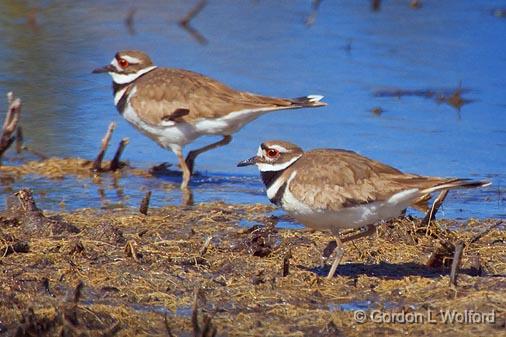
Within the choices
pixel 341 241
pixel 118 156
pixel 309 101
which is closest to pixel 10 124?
pixel 118 156

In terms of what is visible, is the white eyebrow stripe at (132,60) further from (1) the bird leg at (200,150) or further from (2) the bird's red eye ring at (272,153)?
(2) the bird's red eye ring at (272,153)

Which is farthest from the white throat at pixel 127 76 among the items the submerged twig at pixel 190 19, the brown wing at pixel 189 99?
the submerged twig at pixel 190 19

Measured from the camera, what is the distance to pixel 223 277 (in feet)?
23.6

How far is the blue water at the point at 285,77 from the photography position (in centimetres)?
1038

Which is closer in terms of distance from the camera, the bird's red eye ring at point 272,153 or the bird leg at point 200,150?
the bird's red eye ring at point 272,153

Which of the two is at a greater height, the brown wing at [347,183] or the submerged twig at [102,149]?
the brown wing at [347,183]

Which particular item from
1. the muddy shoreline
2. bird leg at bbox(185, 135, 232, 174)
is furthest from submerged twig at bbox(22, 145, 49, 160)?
the muddy shoreline

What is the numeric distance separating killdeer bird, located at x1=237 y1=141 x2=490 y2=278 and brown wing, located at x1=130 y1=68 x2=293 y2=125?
114 inches

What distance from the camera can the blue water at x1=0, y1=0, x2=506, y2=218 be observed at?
1038 cm

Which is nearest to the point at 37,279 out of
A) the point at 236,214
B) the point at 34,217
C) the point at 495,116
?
the point at 34,217

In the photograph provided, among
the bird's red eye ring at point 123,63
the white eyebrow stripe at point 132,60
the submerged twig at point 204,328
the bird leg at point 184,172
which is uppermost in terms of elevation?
the submerged twig at point 204,328
